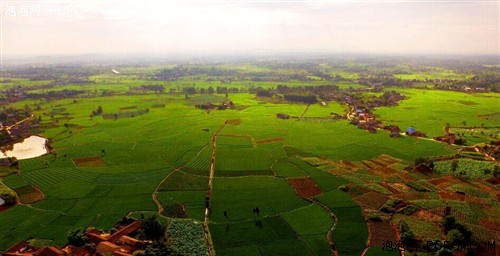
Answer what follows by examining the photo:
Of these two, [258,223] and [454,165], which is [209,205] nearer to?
[258,223]

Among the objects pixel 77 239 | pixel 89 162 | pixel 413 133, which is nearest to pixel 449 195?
pixel 413 133

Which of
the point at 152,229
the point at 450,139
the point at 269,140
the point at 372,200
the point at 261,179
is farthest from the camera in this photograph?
the point at 269,140

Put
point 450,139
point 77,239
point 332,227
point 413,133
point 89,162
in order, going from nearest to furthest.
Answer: point 77,239 < point 332,227 < point 89,162 < point 450,139 < point 413,133

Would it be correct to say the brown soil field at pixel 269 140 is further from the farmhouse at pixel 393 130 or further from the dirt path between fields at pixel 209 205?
the farmhouse at pixel 393 130

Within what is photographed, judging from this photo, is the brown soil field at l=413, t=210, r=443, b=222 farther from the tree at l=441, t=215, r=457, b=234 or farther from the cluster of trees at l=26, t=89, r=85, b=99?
the cluster of trees at l=26, t=89, r=85, b=99

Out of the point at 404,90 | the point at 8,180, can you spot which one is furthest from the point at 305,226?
the point at 404,90

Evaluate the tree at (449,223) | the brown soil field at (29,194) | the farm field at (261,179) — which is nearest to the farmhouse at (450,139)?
the farm field at (261,179)
